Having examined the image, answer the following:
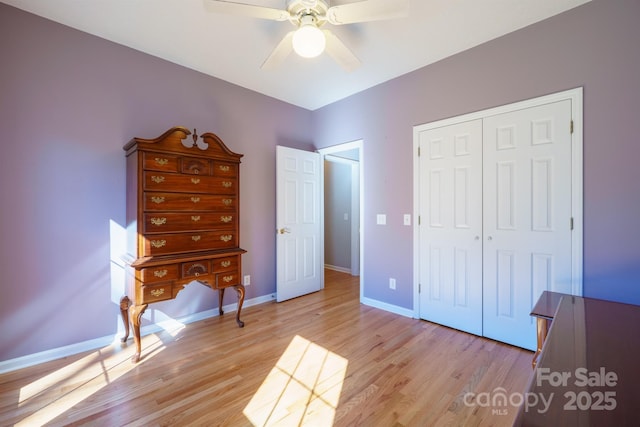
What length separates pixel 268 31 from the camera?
2273 millimetres

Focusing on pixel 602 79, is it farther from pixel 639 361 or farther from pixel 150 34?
pixel 150 34

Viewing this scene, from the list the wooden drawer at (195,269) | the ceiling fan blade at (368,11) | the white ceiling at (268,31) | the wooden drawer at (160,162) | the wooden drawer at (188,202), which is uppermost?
the white ceiling at (268,31)

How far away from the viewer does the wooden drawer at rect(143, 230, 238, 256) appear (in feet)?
7.27

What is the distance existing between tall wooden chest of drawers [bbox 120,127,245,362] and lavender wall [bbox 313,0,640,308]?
5.99ft

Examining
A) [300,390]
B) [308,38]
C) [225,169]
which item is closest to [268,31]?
[308,38]

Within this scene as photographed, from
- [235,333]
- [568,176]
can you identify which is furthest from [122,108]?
[568,176]

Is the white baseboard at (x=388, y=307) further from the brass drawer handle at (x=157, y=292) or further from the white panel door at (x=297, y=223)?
the brass drawer handle at (x=157, y=292)

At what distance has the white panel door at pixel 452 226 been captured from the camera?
8.26 feet

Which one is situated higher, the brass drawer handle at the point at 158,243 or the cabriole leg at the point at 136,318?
the brass drawer handle at the point at 158,243

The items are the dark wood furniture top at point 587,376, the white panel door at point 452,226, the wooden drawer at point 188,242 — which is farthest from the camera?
the white panel door at point 452,226

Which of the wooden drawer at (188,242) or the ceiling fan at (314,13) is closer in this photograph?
the ceiling fan at (314,13)

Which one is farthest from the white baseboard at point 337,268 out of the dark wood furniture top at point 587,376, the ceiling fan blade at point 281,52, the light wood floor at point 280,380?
the dark wood furniture top at point 587,376

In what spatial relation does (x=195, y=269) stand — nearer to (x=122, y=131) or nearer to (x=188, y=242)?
(x=188, y=242)

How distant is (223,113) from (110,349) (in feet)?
8.36
